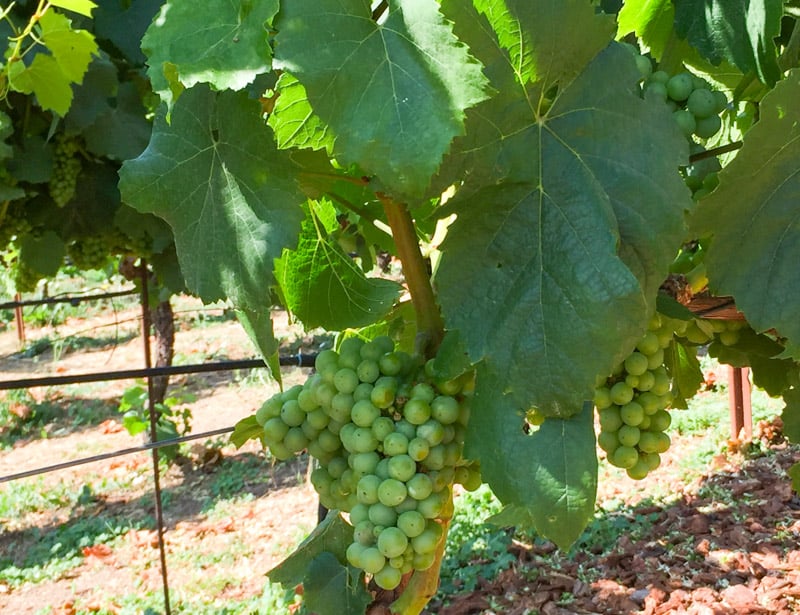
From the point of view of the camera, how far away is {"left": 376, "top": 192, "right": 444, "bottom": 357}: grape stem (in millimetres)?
934

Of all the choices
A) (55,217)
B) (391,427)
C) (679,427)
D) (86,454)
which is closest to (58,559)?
(86,454)

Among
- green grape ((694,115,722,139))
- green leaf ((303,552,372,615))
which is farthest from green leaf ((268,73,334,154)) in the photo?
green leaf ((303,552,372,615))

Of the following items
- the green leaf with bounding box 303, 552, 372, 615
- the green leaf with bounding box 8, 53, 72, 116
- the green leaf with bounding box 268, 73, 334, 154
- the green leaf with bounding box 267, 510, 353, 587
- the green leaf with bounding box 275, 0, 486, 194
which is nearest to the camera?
the green leaf with bounding box 275, 0, 486, 194

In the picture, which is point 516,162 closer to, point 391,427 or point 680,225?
point 680,225

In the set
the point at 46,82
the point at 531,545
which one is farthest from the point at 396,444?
the point at 531,545

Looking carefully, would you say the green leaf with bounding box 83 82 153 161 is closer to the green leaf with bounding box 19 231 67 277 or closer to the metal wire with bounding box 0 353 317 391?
the green leaf with bounding box 19 231 67 277

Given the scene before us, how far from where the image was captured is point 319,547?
1123 millimetres

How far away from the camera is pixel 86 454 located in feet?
21.0

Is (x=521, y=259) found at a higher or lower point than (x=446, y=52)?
lower

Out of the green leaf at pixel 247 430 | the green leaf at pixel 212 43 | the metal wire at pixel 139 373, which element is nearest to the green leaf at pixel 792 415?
the green leaf at pixel 247 430

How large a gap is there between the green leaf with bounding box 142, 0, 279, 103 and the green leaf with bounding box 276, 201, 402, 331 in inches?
13.2

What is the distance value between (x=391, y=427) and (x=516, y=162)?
0.28 metres

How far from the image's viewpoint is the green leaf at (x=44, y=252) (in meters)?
2.54

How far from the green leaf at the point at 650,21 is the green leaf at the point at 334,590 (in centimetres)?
68
